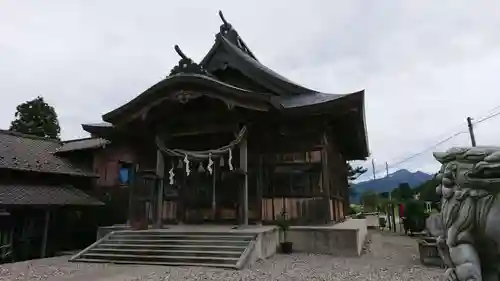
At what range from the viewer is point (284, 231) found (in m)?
9.77

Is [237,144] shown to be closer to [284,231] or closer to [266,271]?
[284,231]

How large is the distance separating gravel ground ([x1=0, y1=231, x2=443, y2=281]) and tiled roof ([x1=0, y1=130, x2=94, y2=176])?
6228 millimetres

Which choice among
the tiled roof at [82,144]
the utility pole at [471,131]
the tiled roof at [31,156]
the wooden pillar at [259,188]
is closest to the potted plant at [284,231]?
the wooden pillar at [259,188]

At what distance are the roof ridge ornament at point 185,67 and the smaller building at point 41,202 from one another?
658 centimetres

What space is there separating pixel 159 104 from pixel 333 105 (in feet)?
17.3

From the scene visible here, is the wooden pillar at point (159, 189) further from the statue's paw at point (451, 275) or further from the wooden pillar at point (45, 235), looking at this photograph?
the statue's paw at point (451, 275)

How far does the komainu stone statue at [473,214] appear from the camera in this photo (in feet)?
9.55

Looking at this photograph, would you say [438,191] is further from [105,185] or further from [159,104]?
[105,185]

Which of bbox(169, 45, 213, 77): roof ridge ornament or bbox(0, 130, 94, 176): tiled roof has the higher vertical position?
bbox(169, 45, 213, 77): roof ridge ornament

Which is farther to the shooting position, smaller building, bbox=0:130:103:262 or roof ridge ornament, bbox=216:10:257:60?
roof ridge ornament, bbox=216:10:257:60

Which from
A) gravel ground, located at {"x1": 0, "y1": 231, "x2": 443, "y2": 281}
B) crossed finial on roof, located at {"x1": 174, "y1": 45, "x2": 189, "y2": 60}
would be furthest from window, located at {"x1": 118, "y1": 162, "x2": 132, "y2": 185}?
gravel ground, located at {"x1": 0, "y1": 231, "x2": 443, "y2": 281}

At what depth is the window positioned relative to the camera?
15.4m

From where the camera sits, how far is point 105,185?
50.7ft

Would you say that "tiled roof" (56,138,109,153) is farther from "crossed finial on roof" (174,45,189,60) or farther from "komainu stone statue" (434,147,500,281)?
"komainu stone statue" (434,147,500,281)
